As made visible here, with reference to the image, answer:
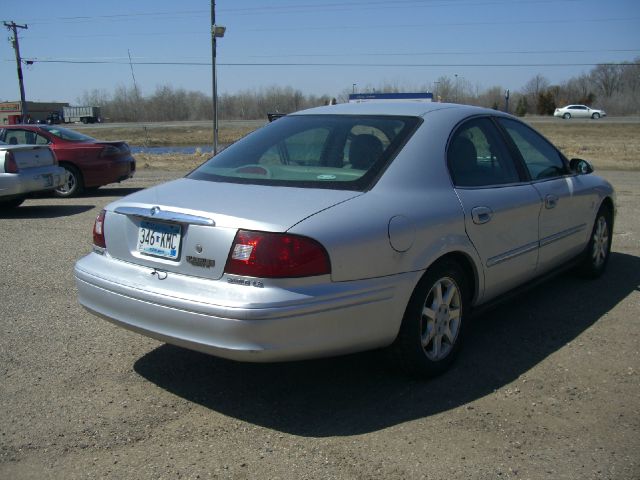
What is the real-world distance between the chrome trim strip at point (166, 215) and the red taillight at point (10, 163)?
23.5 ft

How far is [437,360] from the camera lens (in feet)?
12.6

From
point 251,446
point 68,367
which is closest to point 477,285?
point 251,446

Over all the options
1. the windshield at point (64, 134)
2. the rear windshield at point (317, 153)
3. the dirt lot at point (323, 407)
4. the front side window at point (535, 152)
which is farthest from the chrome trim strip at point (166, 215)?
the windshield at point (64, 134)

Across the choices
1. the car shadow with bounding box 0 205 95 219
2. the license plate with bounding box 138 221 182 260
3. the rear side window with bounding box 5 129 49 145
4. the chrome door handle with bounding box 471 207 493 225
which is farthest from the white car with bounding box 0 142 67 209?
the chrome door handle with bounding box 471 207 493 225

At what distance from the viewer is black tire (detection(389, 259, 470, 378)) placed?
357 centimetres

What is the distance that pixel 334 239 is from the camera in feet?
10.3

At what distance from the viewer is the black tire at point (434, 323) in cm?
357

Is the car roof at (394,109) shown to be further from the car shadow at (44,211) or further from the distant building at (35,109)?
Answer: the distant building at (35,109)

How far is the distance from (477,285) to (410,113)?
118cm

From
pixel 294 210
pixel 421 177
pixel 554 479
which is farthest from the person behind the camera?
pixel 421 177

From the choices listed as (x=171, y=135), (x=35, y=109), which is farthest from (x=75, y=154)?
(x=35, y=109)

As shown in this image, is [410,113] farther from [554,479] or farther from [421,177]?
[554,479]

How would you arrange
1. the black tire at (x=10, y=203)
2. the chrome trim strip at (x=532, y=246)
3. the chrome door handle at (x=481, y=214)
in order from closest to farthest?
the chrome door handle at (x=481, y=214)
the chrome trim strip at (x=532, y=246)
the black tire at (x=10, y=203)

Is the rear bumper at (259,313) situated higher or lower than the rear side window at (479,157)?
lower
